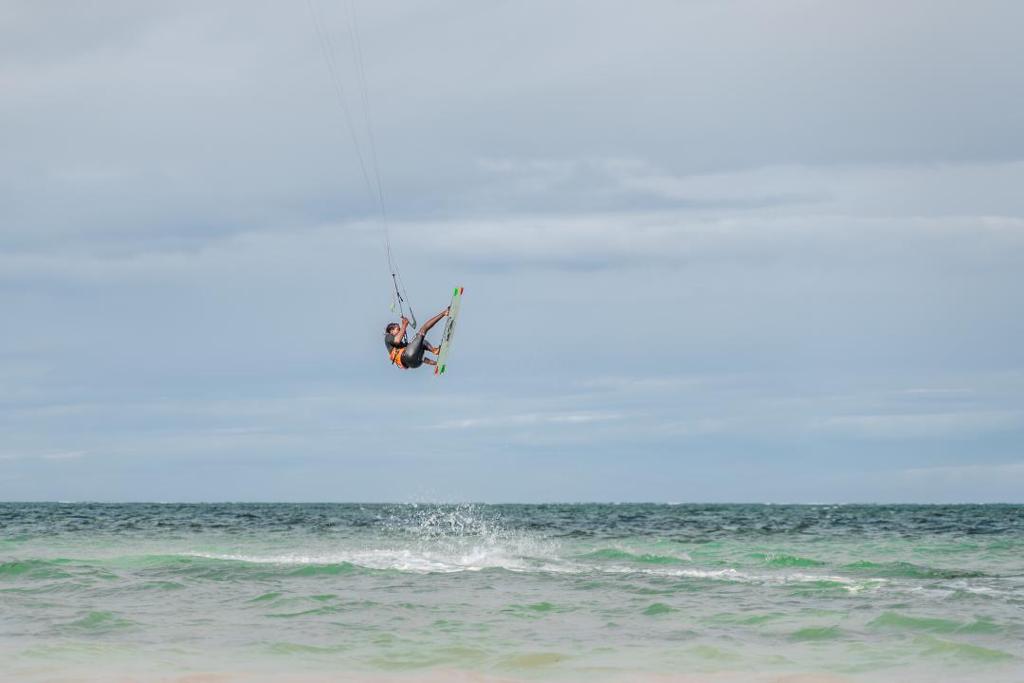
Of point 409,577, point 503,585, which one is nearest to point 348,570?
point 409,577

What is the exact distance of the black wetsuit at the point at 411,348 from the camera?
802 inches

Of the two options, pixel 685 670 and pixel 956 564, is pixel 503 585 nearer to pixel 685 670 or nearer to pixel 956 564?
pixel 685 670

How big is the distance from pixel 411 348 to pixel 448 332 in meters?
1.31

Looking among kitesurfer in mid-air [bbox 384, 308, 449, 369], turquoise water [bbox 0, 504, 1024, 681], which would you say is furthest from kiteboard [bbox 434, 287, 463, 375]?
turquoise water [bbox 0, 504, 1024, 681]

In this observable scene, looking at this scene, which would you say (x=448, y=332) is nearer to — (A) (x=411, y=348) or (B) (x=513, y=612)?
(A) (x=411, y=348)

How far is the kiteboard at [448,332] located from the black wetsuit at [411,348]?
496 mm

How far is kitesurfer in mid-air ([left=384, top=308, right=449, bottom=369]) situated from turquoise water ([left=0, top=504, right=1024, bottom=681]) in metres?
4.58

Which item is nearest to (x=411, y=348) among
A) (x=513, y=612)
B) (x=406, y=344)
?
(x=406, y=344)

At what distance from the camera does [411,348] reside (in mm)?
20375

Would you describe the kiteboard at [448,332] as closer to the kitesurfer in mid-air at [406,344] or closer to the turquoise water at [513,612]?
the kitesurfer in mid-air at [406,344]

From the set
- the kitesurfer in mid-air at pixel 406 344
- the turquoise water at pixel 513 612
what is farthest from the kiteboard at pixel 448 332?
the turquoise water at pixel 513 612

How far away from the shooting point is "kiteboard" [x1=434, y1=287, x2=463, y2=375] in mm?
21125

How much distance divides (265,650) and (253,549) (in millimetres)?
18553

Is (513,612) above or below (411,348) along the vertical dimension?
below
